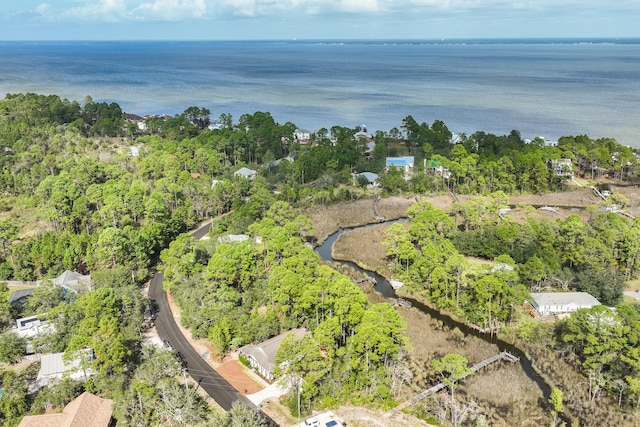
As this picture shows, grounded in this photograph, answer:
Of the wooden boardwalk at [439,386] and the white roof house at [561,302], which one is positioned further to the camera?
the white roof house at [561,302]

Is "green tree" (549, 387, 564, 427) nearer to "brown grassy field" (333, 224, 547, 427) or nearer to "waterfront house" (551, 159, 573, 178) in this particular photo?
"brown grassy field" (333, 224, 547, 427)

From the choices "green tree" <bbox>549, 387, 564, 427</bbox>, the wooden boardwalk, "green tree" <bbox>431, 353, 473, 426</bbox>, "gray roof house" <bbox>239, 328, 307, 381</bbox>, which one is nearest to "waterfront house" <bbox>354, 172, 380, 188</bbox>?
"gray roof house" <bbox>239, 328, 307, 381</bbox>

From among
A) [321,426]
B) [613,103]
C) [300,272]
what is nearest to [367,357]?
[321,426]

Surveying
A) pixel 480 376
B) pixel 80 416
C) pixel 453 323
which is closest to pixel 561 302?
pixel 453 323

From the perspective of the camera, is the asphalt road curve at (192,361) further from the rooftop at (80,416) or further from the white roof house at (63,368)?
the white roof house at (63,368)

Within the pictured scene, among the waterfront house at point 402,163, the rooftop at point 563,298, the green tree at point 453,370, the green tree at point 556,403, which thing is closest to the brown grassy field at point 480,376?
the green tree at point 556,403
